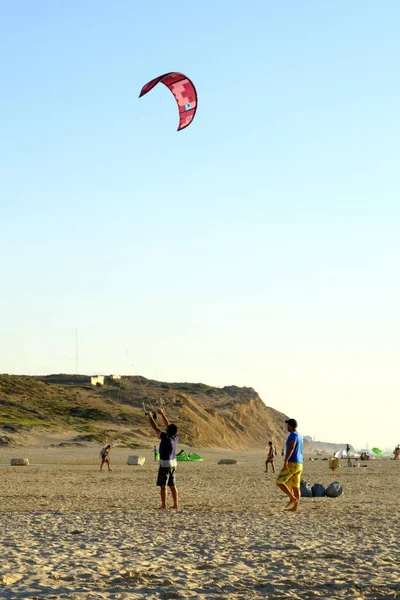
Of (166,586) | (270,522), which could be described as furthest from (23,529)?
(166,586)

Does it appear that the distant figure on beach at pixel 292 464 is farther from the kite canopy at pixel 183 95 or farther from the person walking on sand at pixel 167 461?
the kite canopy at pixel 183 95

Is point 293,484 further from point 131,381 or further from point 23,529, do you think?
point 131,381

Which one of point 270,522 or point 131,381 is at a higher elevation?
point 131,381

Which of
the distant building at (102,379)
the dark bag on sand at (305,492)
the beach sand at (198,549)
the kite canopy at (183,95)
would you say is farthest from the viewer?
the distant building at (102,379)

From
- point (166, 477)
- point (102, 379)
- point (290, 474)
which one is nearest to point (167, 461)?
point (166, 477)

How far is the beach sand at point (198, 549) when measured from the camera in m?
7.18

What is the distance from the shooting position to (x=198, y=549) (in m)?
→ 9.22

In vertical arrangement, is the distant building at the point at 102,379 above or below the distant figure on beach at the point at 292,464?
above

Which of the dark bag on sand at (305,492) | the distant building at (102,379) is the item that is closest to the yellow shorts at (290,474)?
the dark bag on sand at (305,492)

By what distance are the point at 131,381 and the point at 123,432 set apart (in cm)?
3782

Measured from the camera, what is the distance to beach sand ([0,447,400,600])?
718 cm

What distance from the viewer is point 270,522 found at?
11.9 metres

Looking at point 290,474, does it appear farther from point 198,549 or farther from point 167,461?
point 198,549

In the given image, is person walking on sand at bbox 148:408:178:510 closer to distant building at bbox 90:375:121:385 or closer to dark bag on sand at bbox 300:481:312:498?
dark bag on sand at bbox 300:481:312:498
